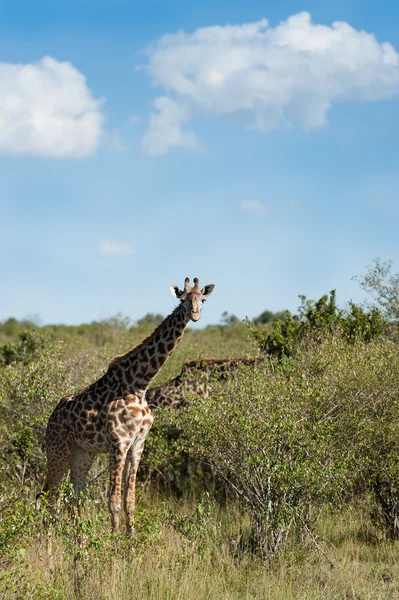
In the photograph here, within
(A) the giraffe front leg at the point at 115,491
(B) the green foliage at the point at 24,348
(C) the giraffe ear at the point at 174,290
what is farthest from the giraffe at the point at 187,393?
(B) the green foliage at the point at 24,348

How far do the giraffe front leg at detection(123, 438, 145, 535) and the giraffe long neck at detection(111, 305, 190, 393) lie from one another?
791 mm

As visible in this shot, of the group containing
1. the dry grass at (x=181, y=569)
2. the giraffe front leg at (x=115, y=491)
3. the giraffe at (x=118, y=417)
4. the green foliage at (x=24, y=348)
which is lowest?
the dry grass at (x=181, y=569)

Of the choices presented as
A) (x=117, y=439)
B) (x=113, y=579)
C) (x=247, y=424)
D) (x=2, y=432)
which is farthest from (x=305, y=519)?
(x=2, y=432)

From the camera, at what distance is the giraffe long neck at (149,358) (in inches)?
415

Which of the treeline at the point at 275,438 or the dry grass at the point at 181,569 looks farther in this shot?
the treeline at the point at 275,438

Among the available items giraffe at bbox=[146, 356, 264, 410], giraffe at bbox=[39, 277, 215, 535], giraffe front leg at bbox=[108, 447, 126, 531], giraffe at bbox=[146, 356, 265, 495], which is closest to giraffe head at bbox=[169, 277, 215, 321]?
giraffe at bbox=[39, 277, 215, 535]

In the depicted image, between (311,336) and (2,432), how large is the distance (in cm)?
573

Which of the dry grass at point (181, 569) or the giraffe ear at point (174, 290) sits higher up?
the giraffe ear at point (174, 290)

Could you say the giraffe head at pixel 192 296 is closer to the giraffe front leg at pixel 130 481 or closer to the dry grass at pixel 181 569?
the giraffe front leg at pixel 130 481

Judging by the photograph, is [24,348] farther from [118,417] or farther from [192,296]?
[192,296]

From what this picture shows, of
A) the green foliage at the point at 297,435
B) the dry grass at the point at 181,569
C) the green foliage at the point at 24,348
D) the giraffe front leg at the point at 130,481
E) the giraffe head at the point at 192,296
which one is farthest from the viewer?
the green foliage at the point at 24,348

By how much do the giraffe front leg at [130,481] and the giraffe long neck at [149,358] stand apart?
79 cm

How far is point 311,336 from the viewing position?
1427cm

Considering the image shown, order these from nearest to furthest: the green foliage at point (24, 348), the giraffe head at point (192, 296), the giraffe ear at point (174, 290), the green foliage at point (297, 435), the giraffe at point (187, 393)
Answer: the green foliage at point (297, 435), the giraffe head at point (192, 296), the giraffe ear at point (174, 290), the giraffe at point (187, 393), the green foliage at point (24, 348)
